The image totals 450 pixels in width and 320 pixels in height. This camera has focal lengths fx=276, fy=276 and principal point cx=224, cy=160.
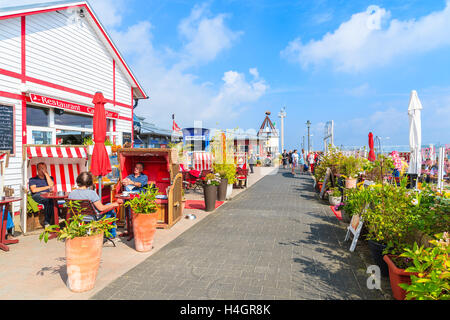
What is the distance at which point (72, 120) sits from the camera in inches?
369

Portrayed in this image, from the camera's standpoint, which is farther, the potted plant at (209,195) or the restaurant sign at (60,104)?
the potted plant at (209,195)

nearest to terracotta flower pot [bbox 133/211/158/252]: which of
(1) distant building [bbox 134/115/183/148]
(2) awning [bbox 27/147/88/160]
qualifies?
(2) awning [bbox 27/147/88/160]

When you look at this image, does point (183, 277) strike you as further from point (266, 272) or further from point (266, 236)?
point (266, 236)

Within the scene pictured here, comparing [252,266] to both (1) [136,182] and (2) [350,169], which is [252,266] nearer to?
(1) [136,182]

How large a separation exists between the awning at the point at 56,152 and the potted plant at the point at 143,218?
285 cm

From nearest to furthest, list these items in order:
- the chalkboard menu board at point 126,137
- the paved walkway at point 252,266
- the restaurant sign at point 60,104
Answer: the paved walkway at point 252,266 → the restaurant sign at point 60,104 → the chalkboard menu board at point 126,137

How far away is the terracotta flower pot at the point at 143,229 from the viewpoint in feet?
14.4

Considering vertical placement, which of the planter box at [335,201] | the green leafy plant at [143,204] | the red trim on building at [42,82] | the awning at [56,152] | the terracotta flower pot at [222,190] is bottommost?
the planter box at [335,201]

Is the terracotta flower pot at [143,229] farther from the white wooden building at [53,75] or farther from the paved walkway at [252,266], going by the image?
the white wooden building at [53,75]

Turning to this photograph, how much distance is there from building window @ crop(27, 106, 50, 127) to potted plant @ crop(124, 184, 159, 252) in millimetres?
5422

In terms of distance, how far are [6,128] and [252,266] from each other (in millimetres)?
6866

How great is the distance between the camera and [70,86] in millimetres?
8977

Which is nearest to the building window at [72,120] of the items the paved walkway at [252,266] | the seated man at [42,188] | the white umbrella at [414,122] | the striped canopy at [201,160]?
the seated man at [42,188]
